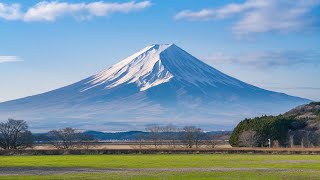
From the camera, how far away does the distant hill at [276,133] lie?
260 ft

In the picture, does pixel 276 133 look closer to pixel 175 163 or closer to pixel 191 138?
pixel 191 138

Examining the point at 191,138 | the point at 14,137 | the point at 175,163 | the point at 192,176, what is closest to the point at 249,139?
the point at 191,138

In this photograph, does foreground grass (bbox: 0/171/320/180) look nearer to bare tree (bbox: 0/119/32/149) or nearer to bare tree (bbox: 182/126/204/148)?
bare tree (bbox: 0/119/32/149)

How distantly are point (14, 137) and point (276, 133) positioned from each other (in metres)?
27.7

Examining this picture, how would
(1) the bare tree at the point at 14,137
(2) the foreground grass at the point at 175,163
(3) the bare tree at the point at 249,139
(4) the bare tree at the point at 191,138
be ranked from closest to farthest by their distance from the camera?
(2) the foreground grass at the point at 175,163, (1) the bare tree at the point at 14,137, (3) the bare tree at the point at 249,139, (4) the bare tree at the point at 191,138

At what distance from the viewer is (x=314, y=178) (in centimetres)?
3091

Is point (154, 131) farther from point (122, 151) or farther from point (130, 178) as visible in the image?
point (130, 178)

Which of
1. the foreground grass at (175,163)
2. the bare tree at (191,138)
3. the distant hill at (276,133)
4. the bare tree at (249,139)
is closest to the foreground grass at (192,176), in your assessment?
the foreground grass at (175,163)

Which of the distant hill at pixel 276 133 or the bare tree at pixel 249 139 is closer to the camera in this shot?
the bare tree at pixel 249 139

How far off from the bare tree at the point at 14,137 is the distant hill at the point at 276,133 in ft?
73.4

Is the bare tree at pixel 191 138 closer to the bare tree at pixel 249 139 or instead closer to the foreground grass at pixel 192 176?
the bare tree at pixel 249 139

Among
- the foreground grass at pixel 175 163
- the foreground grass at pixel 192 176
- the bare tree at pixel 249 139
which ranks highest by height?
the bare tree at pixel 249 139

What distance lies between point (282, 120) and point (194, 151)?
725 inches

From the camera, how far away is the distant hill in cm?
7919
